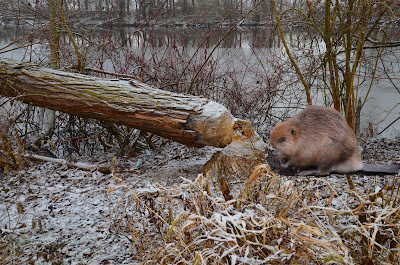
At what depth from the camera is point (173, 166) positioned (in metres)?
4.57

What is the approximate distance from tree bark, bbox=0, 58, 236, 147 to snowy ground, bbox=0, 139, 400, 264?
0.59m

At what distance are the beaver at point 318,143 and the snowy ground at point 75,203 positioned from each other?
0.78 metres

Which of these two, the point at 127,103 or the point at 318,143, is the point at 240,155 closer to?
the point at 127,103

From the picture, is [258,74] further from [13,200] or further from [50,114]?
[13,200]

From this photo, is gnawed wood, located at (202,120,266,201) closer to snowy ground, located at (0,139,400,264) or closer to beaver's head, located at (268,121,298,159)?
snowy ground, located at (0,139,400,264)

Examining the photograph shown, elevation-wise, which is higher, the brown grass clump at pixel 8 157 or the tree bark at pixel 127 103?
the tree bark at pixel 127 103

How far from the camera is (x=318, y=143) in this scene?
1.80 metres

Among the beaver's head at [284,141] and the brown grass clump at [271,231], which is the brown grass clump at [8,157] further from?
the beaver's head at [284,141]

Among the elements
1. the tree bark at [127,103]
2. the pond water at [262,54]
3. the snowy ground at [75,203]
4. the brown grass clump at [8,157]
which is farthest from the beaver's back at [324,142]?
the pond water at [262,54]

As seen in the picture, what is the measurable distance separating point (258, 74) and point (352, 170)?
452 cm

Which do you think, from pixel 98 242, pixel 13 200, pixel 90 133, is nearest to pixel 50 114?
pixel 90 133

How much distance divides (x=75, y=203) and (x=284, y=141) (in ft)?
8.50

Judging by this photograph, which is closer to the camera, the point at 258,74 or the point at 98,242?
the point at 98,242

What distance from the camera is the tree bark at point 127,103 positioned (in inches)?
138
